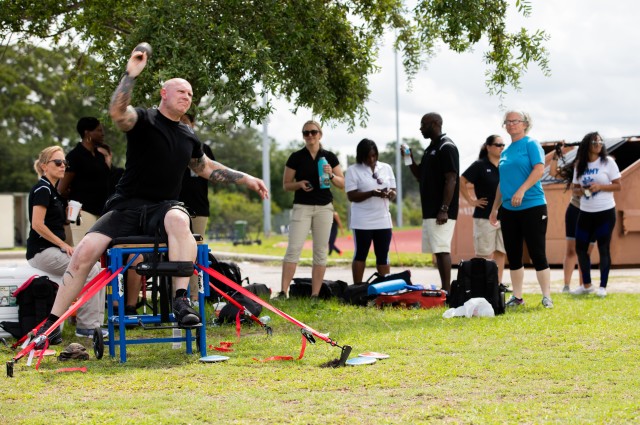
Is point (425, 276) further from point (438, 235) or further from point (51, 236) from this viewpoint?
point (51, 236)

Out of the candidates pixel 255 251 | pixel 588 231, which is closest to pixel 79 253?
pixel 588 231

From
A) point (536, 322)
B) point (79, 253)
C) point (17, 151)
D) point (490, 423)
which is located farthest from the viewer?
point (17, 151)

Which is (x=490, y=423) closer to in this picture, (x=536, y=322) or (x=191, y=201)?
(x=536, y=322)

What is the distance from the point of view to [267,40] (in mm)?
9953

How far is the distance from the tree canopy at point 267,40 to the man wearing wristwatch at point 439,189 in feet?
3.38

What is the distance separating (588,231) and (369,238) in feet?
8.87

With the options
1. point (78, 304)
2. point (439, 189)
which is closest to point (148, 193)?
point (78, 304)

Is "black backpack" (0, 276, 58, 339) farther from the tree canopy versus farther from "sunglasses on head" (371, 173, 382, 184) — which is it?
"sunglasses on head" (371, 173, 382, 184)

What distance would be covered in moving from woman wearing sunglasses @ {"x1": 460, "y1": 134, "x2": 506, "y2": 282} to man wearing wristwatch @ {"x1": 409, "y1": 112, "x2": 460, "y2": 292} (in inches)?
50.0

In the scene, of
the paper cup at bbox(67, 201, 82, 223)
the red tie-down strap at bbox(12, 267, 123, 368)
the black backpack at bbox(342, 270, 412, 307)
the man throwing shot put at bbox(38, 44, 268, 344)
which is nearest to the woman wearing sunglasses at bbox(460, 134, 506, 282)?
the black backpack at bbox(342, 270, 412, 307)

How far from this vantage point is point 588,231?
11578mm

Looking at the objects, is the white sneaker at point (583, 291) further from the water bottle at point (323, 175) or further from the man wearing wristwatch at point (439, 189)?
the water bottle at point (323, 175)

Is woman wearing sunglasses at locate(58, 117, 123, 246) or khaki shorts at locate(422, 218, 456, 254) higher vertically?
woman wearing sunglasses at locate(58, 117, 123, 246)

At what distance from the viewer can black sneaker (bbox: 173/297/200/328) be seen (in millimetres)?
6590
